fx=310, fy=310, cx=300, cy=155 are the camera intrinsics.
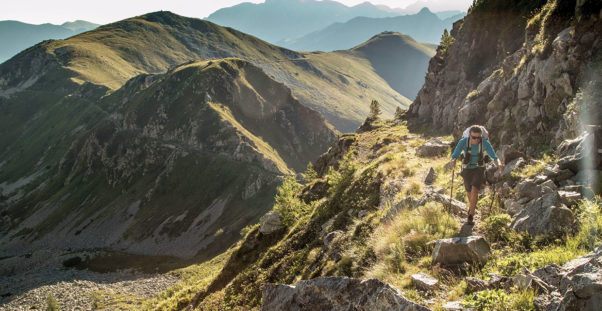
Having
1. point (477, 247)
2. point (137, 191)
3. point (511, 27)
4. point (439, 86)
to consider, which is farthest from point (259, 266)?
point (137, 191)

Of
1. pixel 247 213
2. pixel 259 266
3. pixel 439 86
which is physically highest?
pixel 439 86

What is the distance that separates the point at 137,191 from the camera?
139m

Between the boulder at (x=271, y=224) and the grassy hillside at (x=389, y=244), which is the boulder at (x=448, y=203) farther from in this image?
the boulder at (x=271, y=224)

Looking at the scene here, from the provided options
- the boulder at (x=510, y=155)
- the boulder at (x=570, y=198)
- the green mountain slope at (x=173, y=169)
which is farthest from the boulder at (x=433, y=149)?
the green mountain slope at (x=173, y=169)

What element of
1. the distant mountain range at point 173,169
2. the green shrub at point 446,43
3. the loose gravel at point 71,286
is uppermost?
the green shrub at point 446,43

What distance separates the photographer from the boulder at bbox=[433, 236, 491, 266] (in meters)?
8.30

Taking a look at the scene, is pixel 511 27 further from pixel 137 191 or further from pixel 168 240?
pixel 137 191

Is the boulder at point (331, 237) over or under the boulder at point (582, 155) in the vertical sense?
under

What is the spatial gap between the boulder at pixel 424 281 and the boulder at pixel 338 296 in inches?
54.6

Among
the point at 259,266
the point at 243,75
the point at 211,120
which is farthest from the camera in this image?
the point at 243,75

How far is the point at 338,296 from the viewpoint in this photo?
785cm

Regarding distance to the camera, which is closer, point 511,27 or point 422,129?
point 511,27

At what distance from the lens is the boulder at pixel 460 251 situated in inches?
327

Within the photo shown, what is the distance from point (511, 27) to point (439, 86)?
15101 mm
